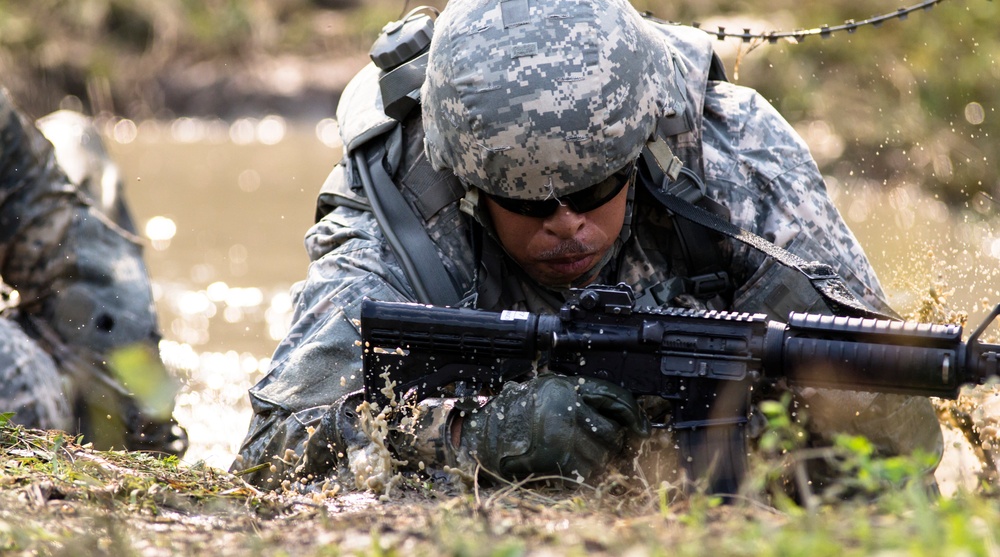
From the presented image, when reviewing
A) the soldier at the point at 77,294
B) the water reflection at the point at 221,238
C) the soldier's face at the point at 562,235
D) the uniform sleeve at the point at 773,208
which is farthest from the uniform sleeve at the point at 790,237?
the soldier at the point at 77,294

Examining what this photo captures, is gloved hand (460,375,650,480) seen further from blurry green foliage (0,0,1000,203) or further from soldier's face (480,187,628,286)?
blurry green foliage (0,0,1000,203)

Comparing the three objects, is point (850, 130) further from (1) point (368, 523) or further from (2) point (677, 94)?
(1) point (368, 523)

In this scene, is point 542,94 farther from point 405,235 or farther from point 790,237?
point 790,237

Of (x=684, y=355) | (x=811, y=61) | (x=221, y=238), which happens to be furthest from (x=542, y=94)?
(x=811, y=61)

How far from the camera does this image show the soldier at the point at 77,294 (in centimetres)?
529

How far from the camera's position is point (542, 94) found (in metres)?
3.32

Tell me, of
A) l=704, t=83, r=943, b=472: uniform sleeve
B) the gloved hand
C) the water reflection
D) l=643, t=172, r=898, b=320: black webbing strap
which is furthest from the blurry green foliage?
the gloved hand

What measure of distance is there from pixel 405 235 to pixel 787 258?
117 cm

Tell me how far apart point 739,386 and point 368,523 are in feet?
3.46

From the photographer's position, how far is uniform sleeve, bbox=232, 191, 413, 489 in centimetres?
352

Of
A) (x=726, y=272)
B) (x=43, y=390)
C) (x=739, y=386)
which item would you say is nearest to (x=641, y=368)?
(x=739, y=386)

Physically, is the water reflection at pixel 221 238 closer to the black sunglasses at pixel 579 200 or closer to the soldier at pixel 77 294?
the soldier at pixel 77 294

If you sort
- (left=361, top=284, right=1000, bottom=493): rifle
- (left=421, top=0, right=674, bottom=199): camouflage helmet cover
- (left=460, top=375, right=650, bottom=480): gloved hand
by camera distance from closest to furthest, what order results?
1. (left=361, top=284, right=1000, bottom=493): rifle
2. (left=460, top=375, right=650, bottom=480): gloved hand
3. (left=421, top=0, right=674, bottom=199): camouflage helmet cover

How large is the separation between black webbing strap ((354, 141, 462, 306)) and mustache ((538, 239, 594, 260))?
341 mm
